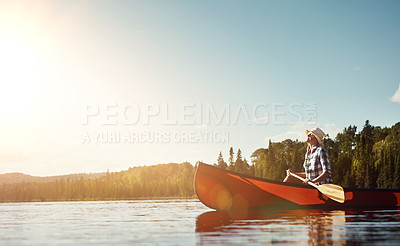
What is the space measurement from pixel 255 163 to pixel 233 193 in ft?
390

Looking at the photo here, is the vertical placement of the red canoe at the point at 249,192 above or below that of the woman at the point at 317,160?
below

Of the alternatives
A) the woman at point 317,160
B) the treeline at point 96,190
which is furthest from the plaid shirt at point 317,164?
→ the treeline at point 96,190

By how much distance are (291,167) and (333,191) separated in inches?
3442

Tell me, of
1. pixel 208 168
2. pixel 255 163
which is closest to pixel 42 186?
pixel 255 163

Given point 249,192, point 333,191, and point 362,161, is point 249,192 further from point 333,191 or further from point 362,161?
point 362,161

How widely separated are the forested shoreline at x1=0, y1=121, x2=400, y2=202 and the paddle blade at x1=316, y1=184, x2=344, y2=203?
59164mm

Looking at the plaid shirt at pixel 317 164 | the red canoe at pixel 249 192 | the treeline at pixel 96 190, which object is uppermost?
the plaid shirt at pixel 317 164

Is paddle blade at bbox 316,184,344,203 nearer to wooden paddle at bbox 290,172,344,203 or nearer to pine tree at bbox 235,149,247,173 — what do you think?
wooden paddle at bbox 290,172,344,203

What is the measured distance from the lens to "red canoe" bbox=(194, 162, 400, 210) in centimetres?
1498

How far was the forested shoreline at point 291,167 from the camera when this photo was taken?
73625 millimetres

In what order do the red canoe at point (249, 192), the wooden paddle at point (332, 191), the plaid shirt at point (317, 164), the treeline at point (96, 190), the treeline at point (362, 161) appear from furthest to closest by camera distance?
the treeline at point (96, 190)
the treeline at point (362, 161)
the red canoe at point (249, 192)
the wooden paddle at point (332, 191)
the plaid shirt at point (317, 164)

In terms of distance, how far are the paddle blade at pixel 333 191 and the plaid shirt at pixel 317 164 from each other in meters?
0.19

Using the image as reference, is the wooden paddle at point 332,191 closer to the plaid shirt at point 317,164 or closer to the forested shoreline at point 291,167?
the plaid shirt at point 317,164

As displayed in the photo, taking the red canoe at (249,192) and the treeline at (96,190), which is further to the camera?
the treeline at (96,190)
